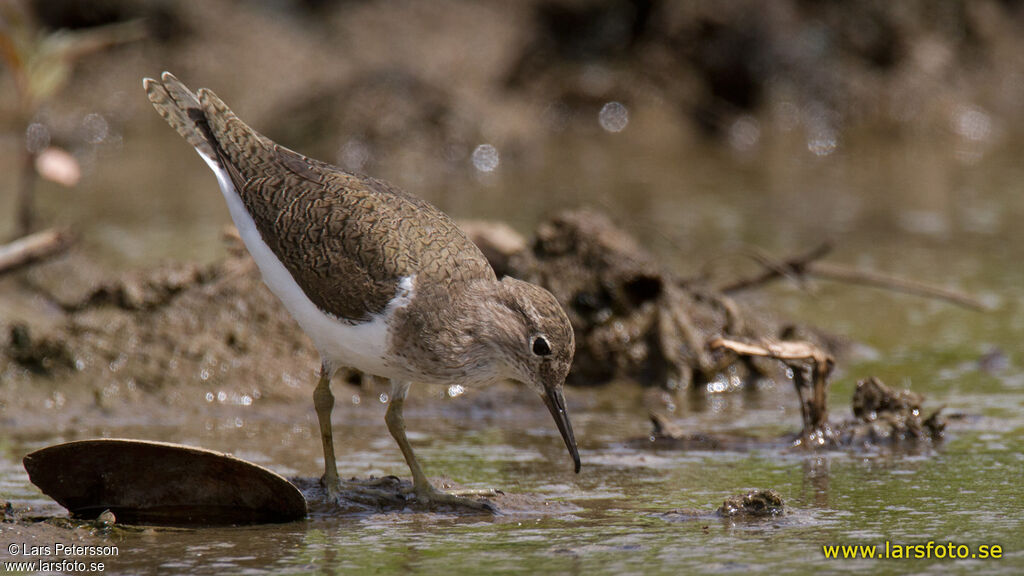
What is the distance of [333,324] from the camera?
6383mm

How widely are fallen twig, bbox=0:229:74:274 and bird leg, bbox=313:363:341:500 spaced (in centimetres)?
328

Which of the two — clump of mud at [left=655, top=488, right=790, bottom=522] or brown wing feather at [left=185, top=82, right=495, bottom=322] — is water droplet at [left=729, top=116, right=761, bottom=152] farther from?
clump of mud at [left=655, top=488, right=790, bottom=522]

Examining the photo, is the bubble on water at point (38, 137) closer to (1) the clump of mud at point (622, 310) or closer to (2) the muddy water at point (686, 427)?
(2) the muddy water at point (686, 427)

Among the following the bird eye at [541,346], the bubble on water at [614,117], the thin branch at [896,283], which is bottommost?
the bird eye at [541,346]

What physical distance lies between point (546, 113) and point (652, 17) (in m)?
2.39

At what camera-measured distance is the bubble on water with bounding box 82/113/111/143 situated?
1923cm

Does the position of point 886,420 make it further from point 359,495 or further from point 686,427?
point 359,495

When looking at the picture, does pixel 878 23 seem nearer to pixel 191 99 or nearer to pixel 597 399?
pixel 597 399

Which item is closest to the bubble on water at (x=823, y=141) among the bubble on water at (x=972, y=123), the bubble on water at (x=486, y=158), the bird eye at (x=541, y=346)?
the bubble on water at (x=972, y=123)

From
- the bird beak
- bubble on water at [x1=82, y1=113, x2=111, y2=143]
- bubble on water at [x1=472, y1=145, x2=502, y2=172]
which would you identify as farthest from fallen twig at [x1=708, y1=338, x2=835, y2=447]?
bubble on water at [x1=82, y1=113, x2=111, y2=143]

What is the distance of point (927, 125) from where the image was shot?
20.7 metres

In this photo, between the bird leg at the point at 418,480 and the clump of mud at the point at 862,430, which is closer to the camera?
the bird leg at the point at 418,480

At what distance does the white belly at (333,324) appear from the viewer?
6.24 meters

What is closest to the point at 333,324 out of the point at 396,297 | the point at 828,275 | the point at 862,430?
the point at 396,297
